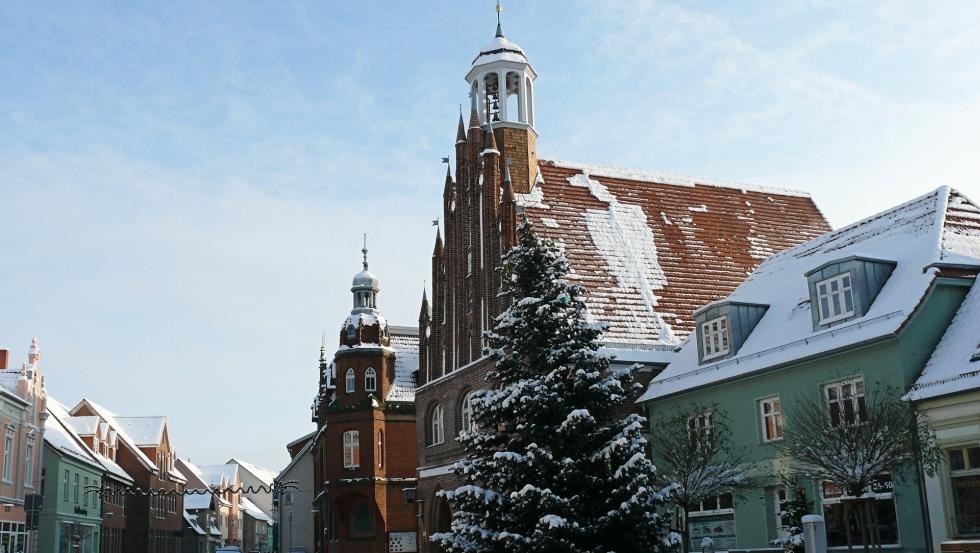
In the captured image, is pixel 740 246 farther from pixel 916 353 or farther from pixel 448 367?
pixel 916 353

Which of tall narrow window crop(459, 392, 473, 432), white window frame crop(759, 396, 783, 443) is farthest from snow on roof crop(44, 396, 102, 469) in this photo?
white window frame crop(759, 396, 783, 443)

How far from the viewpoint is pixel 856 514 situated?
22.7 m

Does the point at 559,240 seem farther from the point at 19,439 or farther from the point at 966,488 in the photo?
the point at 19,439

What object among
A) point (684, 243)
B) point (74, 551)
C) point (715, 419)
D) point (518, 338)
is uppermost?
point (684, 243)

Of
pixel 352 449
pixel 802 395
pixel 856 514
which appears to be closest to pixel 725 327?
→ pixel 802 395

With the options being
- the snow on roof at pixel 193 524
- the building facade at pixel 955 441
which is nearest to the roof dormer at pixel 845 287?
the building facade at pixel 955 441

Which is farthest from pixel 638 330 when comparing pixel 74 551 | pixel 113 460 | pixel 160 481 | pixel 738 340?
pixel 160 481

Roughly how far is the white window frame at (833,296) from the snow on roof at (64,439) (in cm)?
3458

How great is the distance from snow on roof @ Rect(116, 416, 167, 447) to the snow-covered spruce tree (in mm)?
49558

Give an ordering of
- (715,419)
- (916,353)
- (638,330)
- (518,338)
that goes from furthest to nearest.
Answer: (638,330), (715,419), (518,338), (916,353)

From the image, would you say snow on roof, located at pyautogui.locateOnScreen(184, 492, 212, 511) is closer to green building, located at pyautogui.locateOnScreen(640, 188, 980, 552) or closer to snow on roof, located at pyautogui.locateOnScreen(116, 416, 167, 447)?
snow on roof, located at pyautogui.locateOnScreen(116, 416, 167, 447)

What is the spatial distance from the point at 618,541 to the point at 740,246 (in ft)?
59.9

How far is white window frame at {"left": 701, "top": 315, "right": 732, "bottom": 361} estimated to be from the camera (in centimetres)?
2811

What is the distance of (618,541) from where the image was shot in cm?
→ 2217
